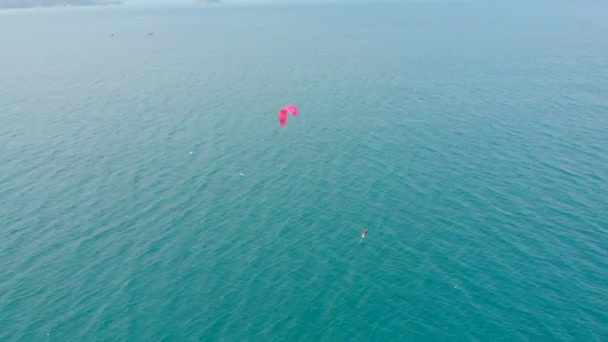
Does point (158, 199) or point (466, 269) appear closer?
point (466, 269)

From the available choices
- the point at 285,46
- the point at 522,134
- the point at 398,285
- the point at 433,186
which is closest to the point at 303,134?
the point at 433,186

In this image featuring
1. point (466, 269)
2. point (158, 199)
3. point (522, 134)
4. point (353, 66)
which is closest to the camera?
point (466, 269)

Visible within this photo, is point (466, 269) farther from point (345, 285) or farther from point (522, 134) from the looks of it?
point (522, 134)

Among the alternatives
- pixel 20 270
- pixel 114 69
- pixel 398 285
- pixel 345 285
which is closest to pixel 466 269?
pixel 398 285

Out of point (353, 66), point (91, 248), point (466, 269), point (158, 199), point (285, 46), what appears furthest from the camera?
point (285, 46)

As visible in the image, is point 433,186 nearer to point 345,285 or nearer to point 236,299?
point 345,285

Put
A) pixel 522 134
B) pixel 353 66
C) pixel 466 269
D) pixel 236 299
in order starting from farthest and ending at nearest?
pixel 353 66
pixel 522 134
pixel 466 269
pixel 236 299
